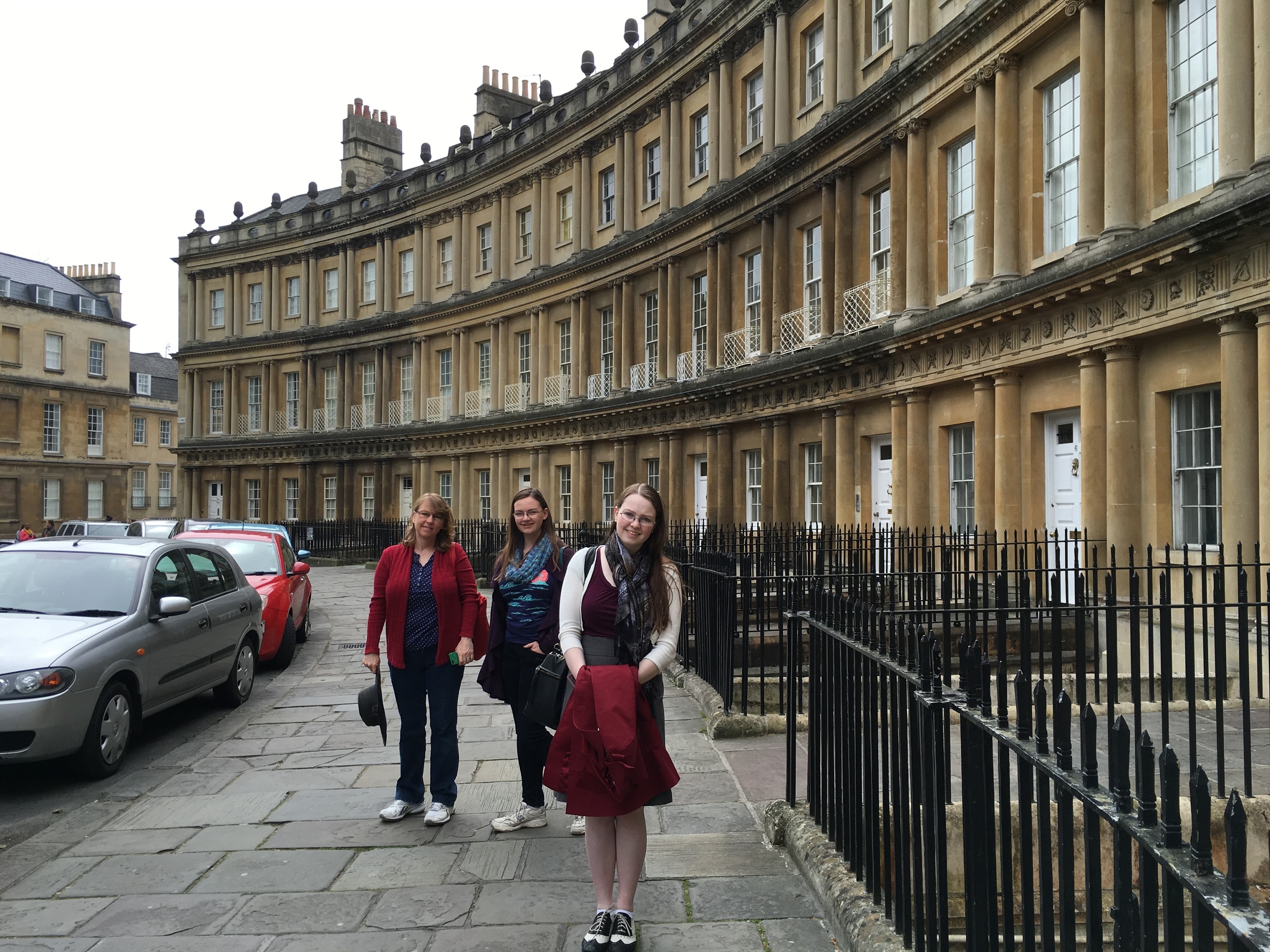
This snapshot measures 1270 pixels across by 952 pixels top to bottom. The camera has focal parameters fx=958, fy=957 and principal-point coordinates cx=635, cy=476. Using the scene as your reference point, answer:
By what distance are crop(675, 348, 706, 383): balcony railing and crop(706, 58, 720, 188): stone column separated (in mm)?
4136

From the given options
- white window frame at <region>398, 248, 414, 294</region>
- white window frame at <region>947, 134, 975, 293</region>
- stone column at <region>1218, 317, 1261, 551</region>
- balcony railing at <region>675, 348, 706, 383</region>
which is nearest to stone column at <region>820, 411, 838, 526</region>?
white window frame at <region>947, 134, 975, 293</region>

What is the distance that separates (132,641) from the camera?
277 inches

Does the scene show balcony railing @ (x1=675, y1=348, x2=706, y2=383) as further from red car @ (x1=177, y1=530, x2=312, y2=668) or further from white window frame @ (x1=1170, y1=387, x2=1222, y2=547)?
white window frame @ (x1=1170, y1=387, x2=1222, y2=547)

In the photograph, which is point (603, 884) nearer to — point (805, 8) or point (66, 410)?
point (805, 8)

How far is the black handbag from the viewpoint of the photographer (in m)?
4.12

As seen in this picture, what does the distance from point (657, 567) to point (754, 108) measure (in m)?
20.5

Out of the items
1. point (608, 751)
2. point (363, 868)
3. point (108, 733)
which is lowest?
point (363, 868)

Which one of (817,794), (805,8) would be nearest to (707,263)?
(805,8)

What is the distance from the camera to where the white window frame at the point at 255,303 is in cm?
4228

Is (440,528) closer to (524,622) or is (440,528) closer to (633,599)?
(524,622)

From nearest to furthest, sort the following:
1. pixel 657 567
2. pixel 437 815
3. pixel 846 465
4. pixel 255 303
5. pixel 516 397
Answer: pixel 657 567 → pixel 437 815 → pixel 846 465 → pixel 516 397 → pixel 255 303

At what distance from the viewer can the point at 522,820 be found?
17.5ft

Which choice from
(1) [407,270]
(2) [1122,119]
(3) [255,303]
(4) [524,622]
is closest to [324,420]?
(3) [255,303]

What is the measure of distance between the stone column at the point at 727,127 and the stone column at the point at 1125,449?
1324 centimetres
